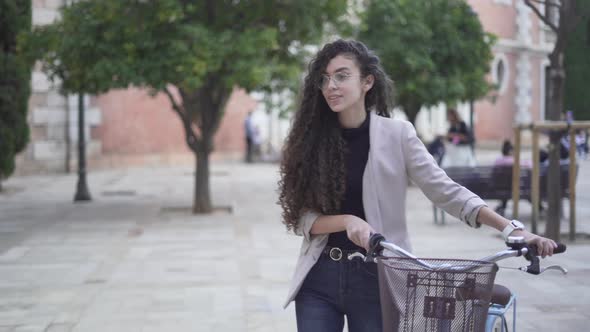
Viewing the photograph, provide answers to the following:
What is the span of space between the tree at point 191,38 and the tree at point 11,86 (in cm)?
443

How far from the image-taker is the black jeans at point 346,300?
349cm

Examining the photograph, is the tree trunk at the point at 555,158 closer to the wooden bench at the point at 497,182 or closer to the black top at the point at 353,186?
the wooden bench at the point at 497,182

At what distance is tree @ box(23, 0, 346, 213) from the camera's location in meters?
12.6

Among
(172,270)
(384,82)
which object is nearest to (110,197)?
(172,270)

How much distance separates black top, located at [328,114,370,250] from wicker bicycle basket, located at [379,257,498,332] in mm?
600

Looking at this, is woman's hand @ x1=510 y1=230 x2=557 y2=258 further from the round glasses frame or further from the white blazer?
the round glasses frame

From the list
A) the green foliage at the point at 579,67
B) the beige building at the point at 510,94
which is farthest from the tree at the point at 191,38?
the beige building at the point at 510,94

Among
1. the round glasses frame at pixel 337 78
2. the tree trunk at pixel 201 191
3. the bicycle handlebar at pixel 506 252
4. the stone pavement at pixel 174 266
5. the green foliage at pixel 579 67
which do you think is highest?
the green foliage at pixel 579 67

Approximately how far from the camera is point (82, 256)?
1010 centimetres

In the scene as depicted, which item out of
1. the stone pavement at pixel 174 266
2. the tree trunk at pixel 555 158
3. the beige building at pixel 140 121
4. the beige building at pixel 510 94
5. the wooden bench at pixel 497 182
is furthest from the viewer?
the beige building at pixel 510 94

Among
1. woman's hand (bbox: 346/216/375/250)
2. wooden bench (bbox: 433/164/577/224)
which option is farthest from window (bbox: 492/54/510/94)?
woman's hand (bbox: 346/216/375/250)

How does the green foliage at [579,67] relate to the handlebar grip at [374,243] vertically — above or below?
above

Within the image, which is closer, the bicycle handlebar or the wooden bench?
the bicycle handlebar

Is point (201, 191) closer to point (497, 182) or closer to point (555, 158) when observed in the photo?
point (497, 182)
